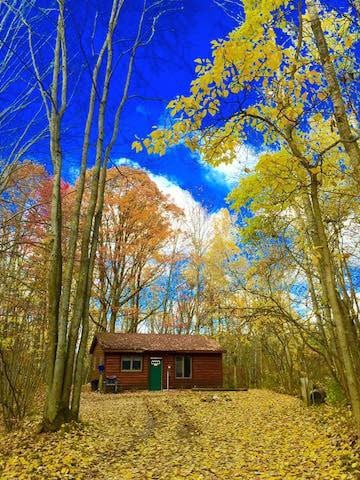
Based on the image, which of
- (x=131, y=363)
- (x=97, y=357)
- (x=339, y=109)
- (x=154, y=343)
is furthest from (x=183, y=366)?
(x=339, y=109)

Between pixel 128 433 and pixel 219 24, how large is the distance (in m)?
8.47

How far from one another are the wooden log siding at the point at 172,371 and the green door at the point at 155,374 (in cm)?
23

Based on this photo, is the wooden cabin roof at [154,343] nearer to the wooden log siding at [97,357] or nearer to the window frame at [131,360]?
the wooden log siding at [97,357]

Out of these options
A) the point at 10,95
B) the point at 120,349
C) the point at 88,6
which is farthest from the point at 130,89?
the point at 120,349

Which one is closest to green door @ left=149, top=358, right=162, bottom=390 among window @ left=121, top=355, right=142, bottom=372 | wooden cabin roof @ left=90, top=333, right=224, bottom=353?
window @ left=121, top=355, right=142, bottom=372

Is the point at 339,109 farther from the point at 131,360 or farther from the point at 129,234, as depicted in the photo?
the point at 131,360

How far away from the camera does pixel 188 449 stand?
22.3 feet

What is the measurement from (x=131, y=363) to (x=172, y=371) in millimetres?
2623

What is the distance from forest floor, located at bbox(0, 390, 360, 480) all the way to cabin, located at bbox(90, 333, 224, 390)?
10879 mm

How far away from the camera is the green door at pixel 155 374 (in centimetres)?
2182

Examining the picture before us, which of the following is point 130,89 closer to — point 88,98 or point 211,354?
point 88,98

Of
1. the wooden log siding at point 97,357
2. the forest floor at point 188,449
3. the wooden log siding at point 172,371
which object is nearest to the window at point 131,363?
the wooden log siding at point 172,371

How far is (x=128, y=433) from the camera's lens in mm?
8172

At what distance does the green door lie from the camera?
21.8m
